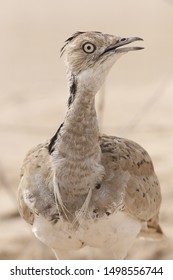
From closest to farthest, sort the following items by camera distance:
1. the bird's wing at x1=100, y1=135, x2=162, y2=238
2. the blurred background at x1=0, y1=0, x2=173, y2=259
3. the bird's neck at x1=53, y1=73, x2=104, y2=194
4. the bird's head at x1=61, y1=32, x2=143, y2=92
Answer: the bird's head at x1=61, y1=32, x2=143, y2=92, the bird's neck at x1=53, y1=73, x2=104, y2=194, the bird's wing at x1=100, y1=135, x2=162, y2=238, the blurred background at x1=0, y1=0, x2=173, y2=259

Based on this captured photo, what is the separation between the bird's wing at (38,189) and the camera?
3010 millimetres

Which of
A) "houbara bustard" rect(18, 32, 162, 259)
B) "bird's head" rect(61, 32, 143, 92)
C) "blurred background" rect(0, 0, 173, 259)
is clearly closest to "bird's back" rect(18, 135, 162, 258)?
"houbara bustard" rect(18, 32, 162, 259)

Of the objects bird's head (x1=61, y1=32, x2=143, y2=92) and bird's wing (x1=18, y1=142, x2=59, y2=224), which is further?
bird's wing (x1=18, y1=142, x2=59, y2=224)

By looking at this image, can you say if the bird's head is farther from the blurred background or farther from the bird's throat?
the blurred background

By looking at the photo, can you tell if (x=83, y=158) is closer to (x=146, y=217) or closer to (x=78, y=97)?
(x=78, y=97)

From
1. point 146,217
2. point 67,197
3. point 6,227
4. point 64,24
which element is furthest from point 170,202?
point 64,24

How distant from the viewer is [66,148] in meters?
2.95

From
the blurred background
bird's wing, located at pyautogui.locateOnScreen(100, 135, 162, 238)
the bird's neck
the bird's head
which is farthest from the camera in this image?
the blurred background

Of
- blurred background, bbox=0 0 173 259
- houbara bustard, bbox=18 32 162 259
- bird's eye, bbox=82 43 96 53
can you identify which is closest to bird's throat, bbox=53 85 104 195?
houbara bustard, bbox=18 32 162 259

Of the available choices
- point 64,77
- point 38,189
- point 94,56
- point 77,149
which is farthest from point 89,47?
point 64,77

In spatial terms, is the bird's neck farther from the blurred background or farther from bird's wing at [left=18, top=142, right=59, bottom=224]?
the blurred background

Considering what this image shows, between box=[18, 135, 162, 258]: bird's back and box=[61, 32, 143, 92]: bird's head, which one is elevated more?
box=[61, 32, 143, 92]: bird's head

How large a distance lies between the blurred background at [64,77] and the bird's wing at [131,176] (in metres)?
1.73

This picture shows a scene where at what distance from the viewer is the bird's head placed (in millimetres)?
2844
